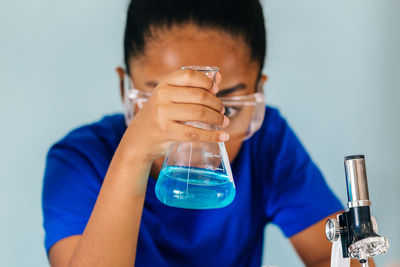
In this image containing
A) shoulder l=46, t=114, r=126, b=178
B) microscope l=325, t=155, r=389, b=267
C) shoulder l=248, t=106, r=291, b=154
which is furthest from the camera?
shoulder l=248, t=106, r=291, b=154

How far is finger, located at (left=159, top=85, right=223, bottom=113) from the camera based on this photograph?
62 cm

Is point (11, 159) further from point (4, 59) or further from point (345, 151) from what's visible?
point (345, 151)

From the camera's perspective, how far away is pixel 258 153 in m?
1.13

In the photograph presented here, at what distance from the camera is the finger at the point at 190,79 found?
0.62m

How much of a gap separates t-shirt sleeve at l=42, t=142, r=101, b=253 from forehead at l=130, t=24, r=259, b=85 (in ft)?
0.77

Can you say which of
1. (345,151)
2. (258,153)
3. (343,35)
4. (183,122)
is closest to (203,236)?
(258,153)

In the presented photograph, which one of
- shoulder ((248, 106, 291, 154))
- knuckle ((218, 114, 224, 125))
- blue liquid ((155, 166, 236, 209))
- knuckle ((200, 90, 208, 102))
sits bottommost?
blue liquid ((155, 166, 236, 209))

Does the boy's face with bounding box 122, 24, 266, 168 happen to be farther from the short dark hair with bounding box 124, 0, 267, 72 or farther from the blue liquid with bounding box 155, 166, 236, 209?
the blue liquid with bounding box 155, 166, 236, 209

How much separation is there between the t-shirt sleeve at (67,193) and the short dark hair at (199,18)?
0.81 feet

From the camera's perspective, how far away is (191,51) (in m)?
0.86

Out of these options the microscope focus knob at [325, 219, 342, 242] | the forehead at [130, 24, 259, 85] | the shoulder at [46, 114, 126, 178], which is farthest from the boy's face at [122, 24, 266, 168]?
the microscope focus knob at [325, 219, 342, 242]

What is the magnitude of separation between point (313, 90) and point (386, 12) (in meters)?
0.36

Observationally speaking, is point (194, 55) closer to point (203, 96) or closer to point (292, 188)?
point (203, 96)

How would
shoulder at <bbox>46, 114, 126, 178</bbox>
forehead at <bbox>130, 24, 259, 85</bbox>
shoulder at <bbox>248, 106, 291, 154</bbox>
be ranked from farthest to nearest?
1. shoulder at <bbox>248, 106, 291, 154</bbox>
2. shoulder at <bbox>46, 114, 126, 178</bbox>
3. forehead at <bbox>130, 24, 259, 85</bbox>
